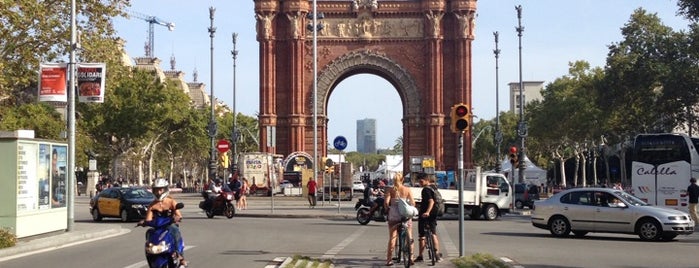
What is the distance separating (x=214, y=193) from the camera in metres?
38.4

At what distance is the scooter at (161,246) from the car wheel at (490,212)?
86.3ft

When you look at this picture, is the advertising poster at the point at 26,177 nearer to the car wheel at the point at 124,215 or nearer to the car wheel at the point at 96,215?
the car wheel at the point at 124,215

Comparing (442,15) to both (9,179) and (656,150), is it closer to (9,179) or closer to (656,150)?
(656,150)

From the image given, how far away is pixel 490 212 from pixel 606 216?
12076 mm

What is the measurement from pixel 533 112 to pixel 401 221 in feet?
255

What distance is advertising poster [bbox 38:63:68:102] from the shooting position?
26969 millimetres

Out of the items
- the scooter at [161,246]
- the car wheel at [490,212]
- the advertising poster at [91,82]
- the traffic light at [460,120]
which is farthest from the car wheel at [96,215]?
the scooter at [161,246]

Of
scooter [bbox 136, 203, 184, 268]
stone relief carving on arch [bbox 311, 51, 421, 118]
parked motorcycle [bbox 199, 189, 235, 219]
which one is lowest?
parked motorcycle [bbox 199, 189, 235, 219]

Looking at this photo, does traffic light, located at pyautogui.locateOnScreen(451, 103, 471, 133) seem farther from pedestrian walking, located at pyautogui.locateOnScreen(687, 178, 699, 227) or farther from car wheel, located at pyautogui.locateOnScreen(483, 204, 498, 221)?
car wheel, located at pyautogui.locateOnScreen(483, 204, 498, 221)

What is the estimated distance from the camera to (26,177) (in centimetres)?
2431

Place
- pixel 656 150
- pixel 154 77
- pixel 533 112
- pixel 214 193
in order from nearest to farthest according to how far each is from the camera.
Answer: pixel 656 150, pixel 214 193, pixel 154 77, pixel 533 112

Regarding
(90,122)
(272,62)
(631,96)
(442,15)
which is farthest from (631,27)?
(90,122)

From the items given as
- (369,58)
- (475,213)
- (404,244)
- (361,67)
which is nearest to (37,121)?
(361,67)

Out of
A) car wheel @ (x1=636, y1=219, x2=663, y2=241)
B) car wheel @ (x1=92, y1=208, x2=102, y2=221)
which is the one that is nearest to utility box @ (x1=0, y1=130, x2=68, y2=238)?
car wheel @ (x1=92, y1=208, x2=102, y2=221)
